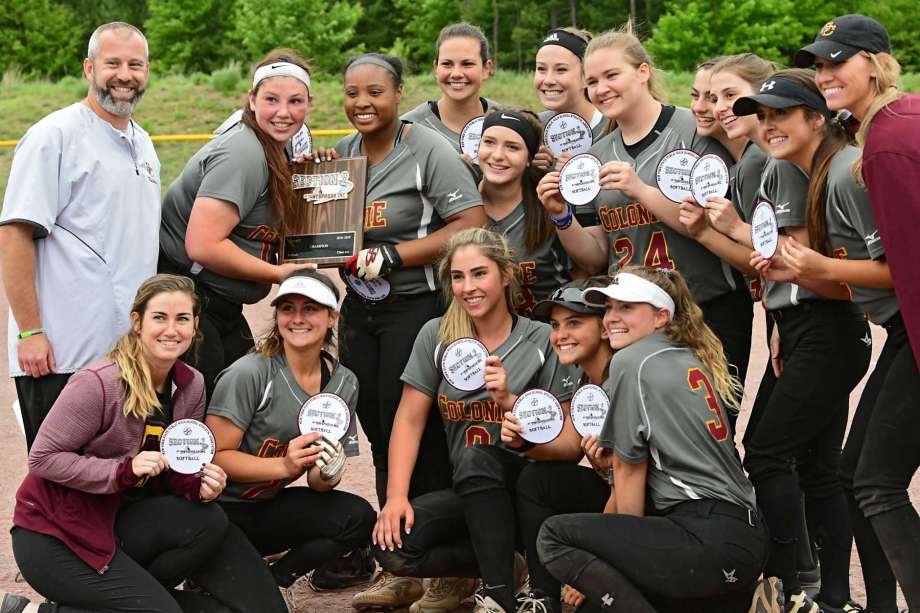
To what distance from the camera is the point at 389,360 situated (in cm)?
569

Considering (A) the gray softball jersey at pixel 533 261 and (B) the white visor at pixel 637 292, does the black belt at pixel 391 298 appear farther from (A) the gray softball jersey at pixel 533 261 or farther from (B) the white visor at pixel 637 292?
(B) the white visor at pixel 637 292

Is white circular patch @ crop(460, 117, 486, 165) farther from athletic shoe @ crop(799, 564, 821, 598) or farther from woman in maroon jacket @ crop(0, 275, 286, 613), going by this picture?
athletic shoe @ crop(799, 564, 821, 598)

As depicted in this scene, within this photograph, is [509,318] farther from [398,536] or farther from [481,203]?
[398,536]

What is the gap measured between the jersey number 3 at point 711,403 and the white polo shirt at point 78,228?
2391 mm

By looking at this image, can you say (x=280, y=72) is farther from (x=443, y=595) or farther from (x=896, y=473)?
(x=896, y=473)

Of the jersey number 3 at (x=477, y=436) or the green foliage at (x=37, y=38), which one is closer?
the jersey number 3 at (x=477, y=436)

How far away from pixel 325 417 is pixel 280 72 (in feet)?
5.29

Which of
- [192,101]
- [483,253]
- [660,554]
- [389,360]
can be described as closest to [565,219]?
[483,253]

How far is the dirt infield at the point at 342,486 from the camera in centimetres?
566

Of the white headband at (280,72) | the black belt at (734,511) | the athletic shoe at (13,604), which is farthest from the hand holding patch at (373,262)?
the athletic shoe at (13,604)

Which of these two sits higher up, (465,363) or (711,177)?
(711,177)

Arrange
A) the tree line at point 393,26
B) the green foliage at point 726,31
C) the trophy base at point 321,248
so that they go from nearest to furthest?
the trophy base at point 321,248 → the green foliage at point 726,31 → the tree line at point 393,26

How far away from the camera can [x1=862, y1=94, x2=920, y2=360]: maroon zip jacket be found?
407 centimetres

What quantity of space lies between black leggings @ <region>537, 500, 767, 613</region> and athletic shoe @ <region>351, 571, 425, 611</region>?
1.09 meters
